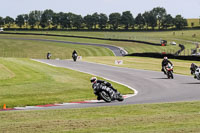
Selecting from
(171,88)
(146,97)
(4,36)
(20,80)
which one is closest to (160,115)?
(146,97)

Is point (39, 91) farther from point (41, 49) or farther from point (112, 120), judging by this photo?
point (41, 49)

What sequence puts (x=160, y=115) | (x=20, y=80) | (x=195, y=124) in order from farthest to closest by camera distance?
(x=20, y=80)
(x=160, y=115)
(x=195, y=124)

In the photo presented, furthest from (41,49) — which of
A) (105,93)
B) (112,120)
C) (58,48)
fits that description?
(112,120)

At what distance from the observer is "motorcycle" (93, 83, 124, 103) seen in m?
17.2

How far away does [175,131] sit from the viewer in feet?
31.6

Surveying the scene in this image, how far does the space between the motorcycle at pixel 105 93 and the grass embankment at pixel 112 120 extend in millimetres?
2419

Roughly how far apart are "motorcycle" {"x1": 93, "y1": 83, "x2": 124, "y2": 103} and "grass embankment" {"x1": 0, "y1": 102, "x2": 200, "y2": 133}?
2.42 m

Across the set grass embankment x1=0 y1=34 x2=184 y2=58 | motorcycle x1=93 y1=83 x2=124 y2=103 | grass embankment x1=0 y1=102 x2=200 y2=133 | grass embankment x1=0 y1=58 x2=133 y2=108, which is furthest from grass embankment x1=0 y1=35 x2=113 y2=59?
grass embankment x1=0 y1=102 x2=200 y2=133

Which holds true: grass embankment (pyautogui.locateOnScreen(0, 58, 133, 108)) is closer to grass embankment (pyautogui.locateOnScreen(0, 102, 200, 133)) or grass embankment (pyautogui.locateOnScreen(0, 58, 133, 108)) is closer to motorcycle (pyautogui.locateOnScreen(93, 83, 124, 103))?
motorcycle (pyautogui.locateOnScreen(93, 83, 124, 103))

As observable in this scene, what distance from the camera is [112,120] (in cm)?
1183

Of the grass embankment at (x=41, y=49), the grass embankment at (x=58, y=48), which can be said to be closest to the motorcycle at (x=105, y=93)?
the grass embankment at (x=58, y=48)

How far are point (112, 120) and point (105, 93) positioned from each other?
18.5 feet

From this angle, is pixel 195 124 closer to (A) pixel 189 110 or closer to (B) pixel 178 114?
(B) pixel 178 114

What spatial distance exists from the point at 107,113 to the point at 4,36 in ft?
406
